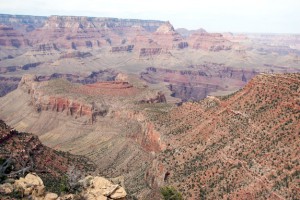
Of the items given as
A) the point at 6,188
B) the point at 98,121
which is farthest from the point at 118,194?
Answer: the point at 98,121

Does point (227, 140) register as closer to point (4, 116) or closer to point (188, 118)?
point (188, 118)

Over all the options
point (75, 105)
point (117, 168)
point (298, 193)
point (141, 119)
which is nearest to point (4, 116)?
point (75, 105)

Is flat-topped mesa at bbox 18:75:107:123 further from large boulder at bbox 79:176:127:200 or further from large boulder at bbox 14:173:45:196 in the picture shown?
large boulder at bbox 14:173:45:196

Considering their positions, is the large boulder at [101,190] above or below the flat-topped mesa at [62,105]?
above

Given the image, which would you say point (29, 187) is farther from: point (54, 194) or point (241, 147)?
point (241, 147)

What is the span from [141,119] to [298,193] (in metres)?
57.2

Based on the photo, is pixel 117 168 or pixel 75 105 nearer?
pixel 117 168

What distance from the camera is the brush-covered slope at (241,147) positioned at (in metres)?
53.4

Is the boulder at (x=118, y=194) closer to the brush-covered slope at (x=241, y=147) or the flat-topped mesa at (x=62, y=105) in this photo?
the brush-covered slope at (x=241, y=147)

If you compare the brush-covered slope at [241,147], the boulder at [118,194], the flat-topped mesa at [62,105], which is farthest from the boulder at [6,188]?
the flat-topped mesa at [62,105]

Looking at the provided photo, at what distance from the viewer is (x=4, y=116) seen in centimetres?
15038

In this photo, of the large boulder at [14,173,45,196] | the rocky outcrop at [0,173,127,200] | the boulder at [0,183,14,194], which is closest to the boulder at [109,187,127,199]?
the rocky outcrop at [0,173,127,200]

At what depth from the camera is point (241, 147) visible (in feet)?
200

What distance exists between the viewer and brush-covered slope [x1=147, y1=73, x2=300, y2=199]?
5341 cm
